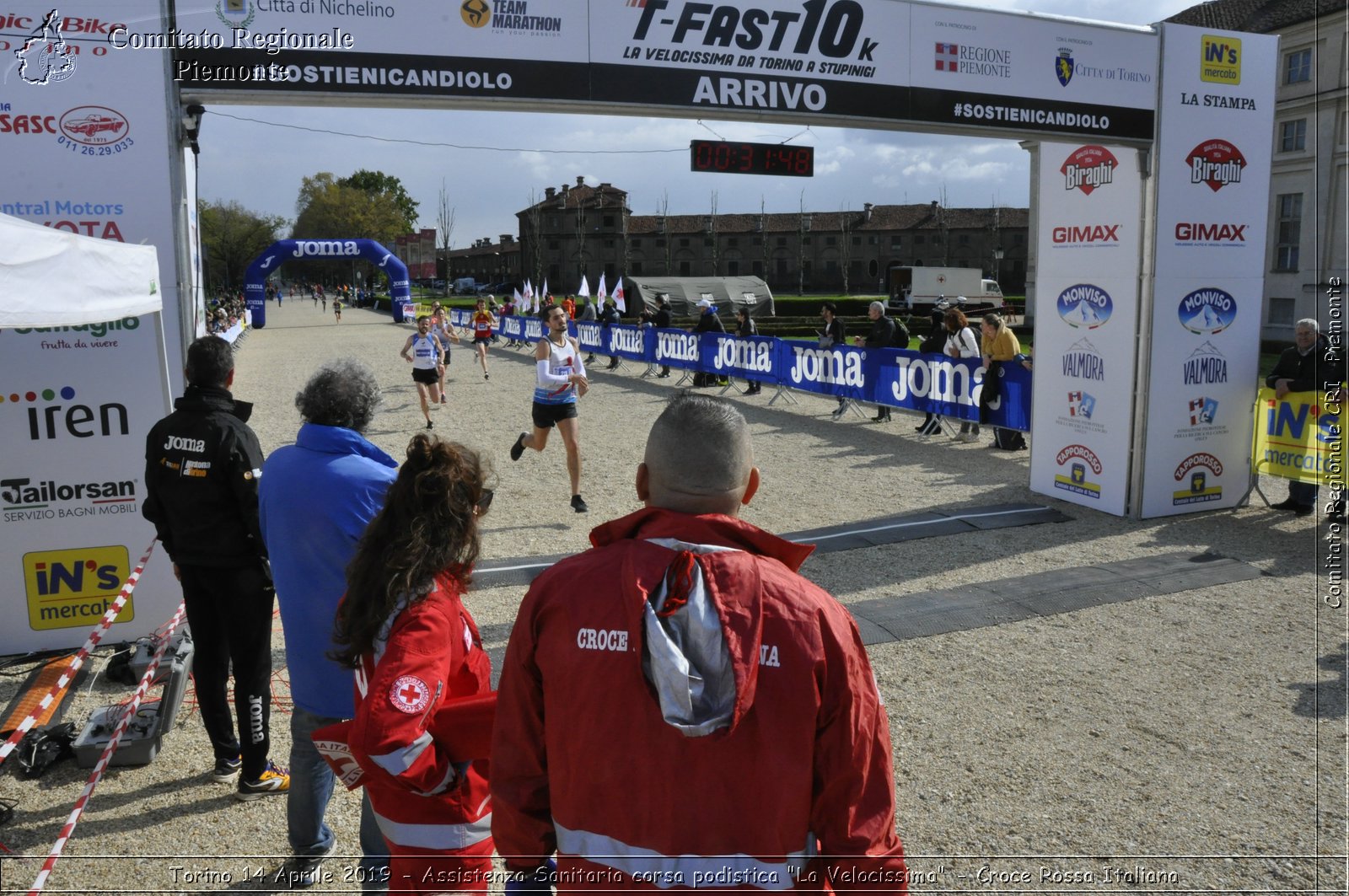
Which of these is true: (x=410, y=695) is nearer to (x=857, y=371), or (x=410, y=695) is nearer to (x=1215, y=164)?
(x=1215, y=164)

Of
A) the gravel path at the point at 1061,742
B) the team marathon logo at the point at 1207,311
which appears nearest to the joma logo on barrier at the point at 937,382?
the team marathon logo at the point at 1207,311

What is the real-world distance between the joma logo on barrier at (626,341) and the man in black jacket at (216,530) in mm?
19875

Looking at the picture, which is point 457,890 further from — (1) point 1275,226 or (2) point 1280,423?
(1) point 1275,226

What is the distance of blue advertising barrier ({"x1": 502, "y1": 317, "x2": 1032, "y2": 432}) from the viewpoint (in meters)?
12.5

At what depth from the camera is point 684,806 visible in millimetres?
1682

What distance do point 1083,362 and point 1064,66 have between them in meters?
2.91

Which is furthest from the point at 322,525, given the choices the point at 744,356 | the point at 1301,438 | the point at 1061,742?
the point at 744,356

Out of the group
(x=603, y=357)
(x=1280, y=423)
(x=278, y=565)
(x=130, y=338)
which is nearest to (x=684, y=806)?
(x=278, y=565)

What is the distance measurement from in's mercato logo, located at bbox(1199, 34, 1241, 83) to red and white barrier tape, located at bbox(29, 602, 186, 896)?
993 centimetres

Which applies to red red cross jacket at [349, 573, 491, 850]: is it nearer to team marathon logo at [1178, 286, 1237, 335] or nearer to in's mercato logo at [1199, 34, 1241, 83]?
team marathon logo at [1178, 286, 1237, 335]

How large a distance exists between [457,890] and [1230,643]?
17.7 ft

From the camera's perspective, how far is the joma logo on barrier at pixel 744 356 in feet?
58.8

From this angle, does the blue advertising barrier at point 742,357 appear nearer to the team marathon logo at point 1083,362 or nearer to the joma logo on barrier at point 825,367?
the joma logo on barrier at point 825,367

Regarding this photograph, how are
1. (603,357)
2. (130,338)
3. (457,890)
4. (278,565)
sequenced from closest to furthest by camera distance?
(457,890), (278,565), (130,338), (603,357)
